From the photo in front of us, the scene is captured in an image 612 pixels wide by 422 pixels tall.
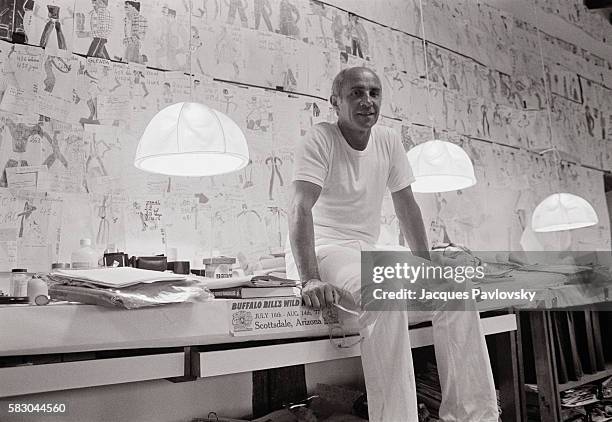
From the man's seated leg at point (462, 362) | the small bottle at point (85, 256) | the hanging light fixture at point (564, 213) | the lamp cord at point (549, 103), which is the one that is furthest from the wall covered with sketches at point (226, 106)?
the man's seated leg at point (462, 362)

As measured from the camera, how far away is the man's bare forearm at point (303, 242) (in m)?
1.83

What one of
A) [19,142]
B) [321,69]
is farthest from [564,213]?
[19,142]

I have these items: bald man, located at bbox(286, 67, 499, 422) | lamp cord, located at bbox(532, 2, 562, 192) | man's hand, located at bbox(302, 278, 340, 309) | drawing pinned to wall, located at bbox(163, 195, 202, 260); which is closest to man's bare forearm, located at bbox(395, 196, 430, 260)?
bald man, located at bbox(286, 67, 499, 422)

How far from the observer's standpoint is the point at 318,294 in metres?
1.72

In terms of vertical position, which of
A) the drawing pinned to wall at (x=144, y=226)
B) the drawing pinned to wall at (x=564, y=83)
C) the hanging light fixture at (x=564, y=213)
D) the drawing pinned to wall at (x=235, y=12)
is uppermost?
the drawing pinned to wall at (x=564, y=83)

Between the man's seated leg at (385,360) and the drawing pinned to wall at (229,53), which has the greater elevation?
the drawing pinned to wall at (229,53)

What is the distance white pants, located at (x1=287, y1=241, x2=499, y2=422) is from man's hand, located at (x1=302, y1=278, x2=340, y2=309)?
69 millimetres

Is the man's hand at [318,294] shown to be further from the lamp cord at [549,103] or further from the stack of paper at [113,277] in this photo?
the lamp cord at [549,103]

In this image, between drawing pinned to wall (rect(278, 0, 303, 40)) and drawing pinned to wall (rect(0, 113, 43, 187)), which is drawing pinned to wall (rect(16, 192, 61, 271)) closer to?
drawing pinned to wall (rect(0, 113, 43, 187))

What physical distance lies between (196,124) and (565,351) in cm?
Answer: 228

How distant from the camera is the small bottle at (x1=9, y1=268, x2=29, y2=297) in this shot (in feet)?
6.75

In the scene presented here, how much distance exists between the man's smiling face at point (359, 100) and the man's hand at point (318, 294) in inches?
29.2

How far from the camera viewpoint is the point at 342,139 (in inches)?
86.6

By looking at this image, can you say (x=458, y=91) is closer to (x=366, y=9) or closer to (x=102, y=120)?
(x=366, y=9)
